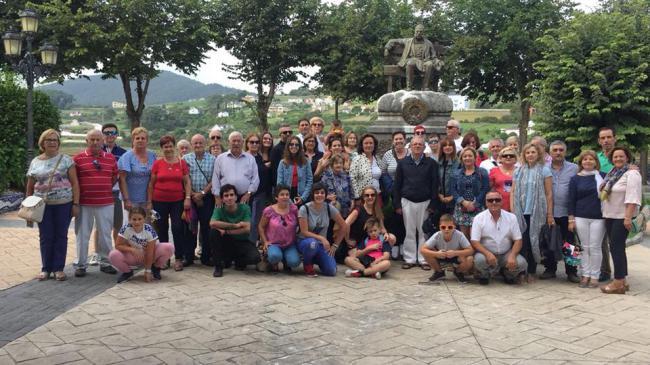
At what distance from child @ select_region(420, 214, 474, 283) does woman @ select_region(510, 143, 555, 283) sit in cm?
73

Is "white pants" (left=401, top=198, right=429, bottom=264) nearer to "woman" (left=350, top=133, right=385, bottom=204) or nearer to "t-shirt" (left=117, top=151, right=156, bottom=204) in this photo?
"woman" (left=350, top=133, right=385, bottom=204)

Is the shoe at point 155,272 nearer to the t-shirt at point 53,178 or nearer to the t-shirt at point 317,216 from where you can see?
the t-shirt at point 53,178

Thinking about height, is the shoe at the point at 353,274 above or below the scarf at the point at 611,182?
below

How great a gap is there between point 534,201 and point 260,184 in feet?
11.1

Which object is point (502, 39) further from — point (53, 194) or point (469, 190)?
point (53, 194)

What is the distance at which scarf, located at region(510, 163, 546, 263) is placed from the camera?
671 centimetres

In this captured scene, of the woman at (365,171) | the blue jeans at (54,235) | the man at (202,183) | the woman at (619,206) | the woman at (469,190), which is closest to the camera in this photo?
the woman at (619,206)

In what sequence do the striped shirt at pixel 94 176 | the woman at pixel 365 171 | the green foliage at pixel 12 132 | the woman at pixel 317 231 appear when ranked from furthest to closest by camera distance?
the green foliage at pixel 12 132
the woman at pixel 365 171
the woman at pixel 317 231
the striped shirt at pixel 94 176

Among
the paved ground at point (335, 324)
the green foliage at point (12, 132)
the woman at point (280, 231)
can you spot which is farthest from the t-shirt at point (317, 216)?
the green foliage at point (12, 132)

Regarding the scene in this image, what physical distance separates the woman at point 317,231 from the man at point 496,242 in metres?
1.60

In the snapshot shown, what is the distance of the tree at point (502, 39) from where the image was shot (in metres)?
26.6

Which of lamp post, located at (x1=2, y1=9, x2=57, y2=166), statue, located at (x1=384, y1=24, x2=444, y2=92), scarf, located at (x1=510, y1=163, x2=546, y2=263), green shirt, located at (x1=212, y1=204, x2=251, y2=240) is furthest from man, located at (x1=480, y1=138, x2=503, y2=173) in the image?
lamp post, located at (x1=2, y1=9, x2=57, y2=166)

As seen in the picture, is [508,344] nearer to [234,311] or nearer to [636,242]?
[234,311]

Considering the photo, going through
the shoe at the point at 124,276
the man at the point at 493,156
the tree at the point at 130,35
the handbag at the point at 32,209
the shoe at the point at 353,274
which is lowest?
the shoe at the point at 353,274
